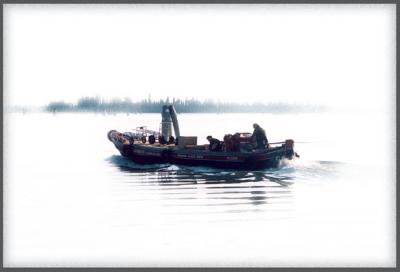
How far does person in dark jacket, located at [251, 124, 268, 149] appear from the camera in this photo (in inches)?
1070

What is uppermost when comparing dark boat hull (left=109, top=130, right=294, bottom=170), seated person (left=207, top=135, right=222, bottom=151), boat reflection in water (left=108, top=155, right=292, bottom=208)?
seated person (left=207, top=135, right=222, bottom=151)

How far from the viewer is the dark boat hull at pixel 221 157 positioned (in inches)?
1110

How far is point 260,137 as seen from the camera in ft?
90.0

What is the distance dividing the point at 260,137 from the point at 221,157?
2.71 m

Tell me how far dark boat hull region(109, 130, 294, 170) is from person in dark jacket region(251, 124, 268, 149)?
1.05 feet

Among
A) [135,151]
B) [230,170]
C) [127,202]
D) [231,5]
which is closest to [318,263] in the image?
[231,5]

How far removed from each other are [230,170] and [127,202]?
10521 millimetres

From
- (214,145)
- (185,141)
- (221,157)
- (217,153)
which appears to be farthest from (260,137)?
(185,141)

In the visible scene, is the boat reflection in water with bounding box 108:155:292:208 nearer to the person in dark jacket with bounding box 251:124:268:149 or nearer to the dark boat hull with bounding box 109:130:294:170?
the dark boat hull with bounding box 109:130:294:170

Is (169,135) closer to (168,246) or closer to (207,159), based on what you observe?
(207,159)

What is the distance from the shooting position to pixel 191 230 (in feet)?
47.0

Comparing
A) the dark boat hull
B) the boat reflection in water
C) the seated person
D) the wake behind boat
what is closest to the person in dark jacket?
the wake behind boat

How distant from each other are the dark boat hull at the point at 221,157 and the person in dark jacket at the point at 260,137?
1.05ft

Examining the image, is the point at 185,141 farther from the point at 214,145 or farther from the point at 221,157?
the point at 221,157
